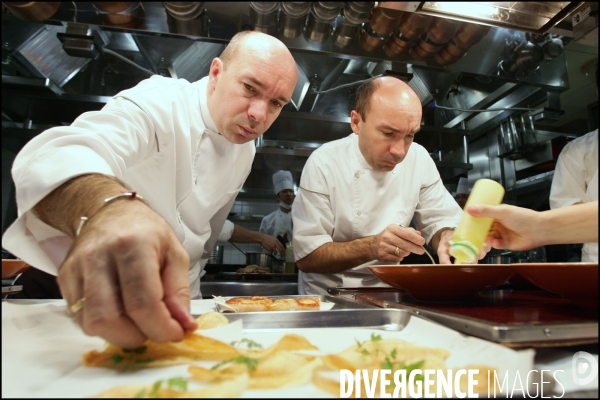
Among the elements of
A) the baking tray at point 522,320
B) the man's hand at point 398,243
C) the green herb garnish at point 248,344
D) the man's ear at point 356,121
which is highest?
the man's ear at point 356,121

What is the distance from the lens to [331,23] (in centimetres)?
212

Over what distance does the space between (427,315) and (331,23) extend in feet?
6.16

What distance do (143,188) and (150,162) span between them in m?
0.10

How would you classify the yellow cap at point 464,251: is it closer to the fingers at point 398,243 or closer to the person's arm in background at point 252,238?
the fingers at point 398,243

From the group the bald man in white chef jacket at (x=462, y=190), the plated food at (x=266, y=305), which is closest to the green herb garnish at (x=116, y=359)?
the plated food at (x=266, y=305)

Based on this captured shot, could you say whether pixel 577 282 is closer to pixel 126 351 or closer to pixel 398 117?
pixel 126 351

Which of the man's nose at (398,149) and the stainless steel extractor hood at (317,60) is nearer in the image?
the man's nose at (398,149)

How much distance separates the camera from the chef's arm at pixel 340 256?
1.59 metres

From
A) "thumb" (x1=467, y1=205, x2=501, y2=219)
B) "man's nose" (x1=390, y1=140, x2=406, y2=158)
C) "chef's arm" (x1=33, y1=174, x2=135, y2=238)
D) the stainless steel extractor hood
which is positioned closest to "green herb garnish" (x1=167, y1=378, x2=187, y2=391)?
"chef's arm" (x1=33, y1=174, x2=135, y2=238)

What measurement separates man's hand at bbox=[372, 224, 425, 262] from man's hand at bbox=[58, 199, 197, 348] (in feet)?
3.22

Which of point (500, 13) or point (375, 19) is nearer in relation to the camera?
point (500, 13)

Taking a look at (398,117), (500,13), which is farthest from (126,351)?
(398,117)

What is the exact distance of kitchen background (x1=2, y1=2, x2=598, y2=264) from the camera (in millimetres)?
1955

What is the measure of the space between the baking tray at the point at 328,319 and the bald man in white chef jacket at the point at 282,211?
2984 mm
